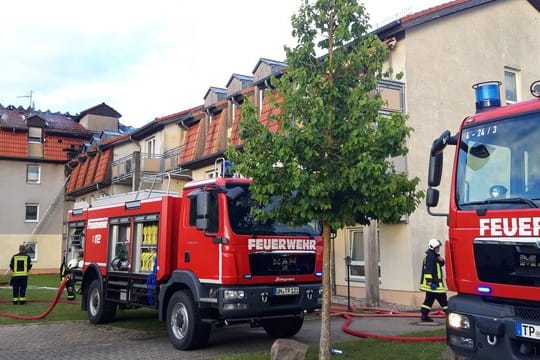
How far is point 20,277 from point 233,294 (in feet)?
33.8

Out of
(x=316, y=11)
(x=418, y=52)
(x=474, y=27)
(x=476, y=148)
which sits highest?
(x=474, y=27)

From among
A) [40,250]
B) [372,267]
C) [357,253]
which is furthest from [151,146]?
[372,267]

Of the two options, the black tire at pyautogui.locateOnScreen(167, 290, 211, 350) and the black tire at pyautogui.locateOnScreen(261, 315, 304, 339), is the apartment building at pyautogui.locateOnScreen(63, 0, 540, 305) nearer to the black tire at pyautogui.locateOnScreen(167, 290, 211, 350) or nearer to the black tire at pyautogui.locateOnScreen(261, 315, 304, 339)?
the black tire at pyautogui.locateOnScreen(261, 315, 304, 339)

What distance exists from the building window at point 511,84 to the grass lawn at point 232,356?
10.4m

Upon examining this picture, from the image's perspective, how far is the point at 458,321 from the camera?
536 cm

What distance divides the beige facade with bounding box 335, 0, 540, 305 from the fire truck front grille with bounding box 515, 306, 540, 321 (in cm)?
961

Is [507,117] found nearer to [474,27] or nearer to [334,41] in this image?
[334,41]

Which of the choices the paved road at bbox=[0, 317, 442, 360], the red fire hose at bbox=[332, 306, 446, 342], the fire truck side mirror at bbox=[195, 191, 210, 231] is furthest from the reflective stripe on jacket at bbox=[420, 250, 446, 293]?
the fire truck side mirror at bbox=[195, 191, 210, 231]

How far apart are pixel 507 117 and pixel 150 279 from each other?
6791mm

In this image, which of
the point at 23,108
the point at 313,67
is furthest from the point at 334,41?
the point at 23,108

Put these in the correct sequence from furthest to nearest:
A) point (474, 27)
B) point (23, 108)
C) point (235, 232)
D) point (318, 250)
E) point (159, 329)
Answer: point (23, 108) < point (474, 27) < point (159, 329) < point (318, 250) < point (235, 232)

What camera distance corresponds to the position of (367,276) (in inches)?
579

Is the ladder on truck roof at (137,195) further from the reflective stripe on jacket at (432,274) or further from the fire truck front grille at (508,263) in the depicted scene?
the fire truck front grille at (508,263)

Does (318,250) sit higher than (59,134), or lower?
lower
